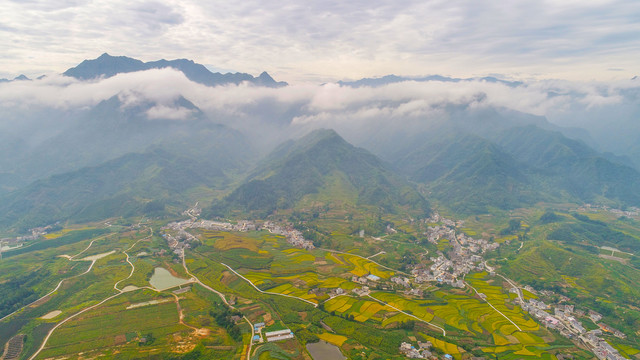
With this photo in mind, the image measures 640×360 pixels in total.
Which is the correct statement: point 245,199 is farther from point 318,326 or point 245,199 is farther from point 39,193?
point 318,326

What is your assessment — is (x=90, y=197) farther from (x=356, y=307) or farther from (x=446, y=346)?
(x=446, y=346)

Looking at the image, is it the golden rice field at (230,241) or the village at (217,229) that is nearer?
the golden rice field at (230,241)

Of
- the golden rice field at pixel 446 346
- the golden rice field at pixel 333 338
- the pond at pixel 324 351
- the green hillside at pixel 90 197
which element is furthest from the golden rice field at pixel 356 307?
the green hillside at pixel 90 197

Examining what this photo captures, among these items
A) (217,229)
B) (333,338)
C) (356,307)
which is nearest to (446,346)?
(333,338)

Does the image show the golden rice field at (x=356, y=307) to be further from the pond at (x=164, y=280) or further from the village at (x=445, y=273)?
the pond at (x=164, y=280)

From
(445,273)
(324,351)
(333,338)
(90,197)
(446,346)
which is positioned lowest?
(445,273)
